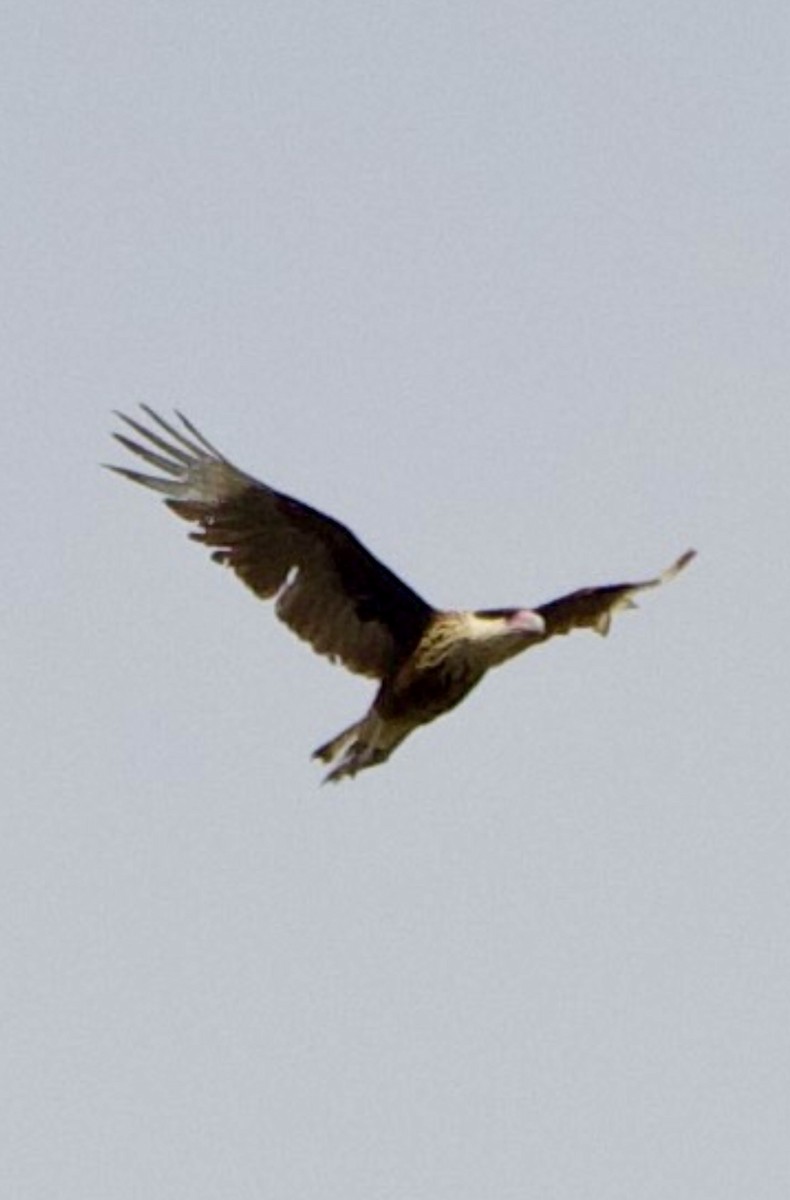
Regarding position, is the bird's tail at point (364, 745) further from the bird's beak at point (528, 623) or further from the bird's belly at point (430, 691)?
the bird's beak at point (528, 623)

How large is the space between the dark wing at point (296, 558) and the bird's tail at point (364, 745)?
0.95 ft

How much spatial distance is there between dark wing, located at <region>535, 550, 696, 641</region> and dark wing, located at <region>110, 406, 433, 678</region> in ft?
1.90

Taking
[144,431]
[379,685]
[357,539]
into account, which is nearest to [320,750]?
[379,685]

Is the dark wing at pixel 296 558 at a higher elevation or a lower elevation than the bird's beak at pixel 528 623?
higher

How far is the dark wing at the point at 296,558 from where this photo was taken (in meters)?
8.73

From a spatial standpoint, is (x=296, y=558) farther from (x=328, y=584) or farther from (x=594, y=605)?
(x=594, y=605)

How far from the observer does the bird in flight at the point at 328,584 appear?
8688 millimetres

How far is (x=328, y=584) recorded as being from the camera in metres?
8.77

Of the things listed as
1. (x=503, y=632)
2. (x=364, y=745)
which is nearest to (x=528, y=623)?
(x=503, y=632)

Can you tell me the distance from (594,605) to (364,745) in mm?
1241

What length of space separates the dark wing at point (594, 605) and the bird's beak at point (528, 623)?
0.32m

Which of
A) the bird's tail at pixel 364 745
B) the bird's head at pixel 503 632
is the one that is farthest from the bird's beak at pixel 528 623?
the bird's tail at pixel 364 745

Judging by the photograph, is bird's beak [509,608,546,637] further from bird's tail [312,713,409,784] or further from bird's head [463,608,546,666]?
bird's tail [312,713,409,784]

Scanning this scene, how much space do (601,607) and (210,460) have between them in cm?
194
